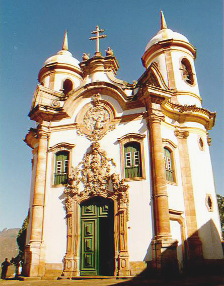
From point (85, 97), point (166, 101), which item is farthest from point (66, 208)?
point (166, 101)

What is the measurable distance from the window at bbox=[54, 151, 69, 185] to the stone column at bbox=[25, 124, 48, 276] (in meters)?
0.64

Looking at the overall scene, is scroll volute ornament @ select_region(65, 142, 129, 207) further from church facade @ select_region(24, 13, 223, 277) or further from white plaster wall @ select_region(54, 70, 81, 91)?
white plaster wall @ select_region(54, 70, 81, 91)

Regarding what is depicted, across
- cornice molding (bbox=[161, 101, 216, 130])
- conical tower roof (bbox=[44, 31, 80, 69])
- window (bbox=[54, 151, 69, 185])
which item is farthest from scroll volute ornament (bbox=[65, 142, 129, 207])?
conical tower roof (bbox=[44, 31, 80, 69])

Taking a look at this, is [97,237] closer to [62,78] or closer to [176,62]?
[176,62]

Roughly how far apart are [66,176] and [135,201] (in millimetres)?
4029

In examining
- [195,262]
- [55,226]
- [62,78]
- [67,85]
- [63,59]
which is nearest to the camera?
[195,262]

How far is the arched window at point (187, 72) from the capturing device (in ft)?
62.3

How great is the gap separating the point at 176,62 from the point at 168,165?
7.53m

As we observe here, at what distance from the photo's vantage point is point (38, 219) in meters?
14.4

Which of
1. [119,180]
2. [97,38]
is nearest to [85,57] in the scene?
[97,38]

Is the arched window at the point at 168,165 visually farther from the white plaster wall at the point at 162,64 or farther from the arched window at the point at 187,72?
the arched window at the point at 187,72

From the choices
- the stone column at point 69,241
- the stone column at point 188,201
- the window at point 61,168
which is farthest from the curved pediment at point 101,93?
the stone column at point 69,241

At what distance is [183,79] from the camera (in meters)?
18.6

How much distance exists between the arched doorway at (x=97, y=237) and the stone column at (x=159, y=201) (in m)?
2.15
